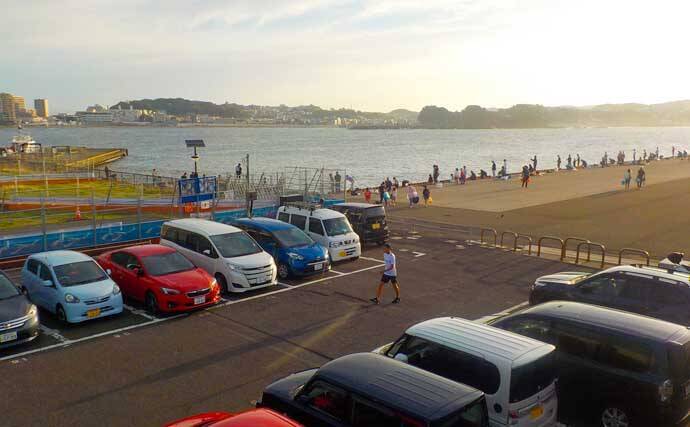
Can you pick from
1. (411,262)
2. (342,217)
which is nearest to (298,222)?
(342,217)

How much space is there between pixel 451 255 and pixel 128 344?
11906 mm

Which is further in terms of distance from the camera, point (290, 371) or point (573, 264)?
point (573, 264)

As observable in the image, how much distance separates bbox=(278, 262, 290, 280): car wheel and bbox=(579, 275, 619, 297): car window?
26.0ft

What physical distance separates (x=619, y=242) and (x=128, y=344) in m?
18.8

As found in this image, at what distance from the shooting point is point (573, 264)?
18391 mm

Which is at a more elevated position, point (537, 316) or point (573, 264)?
point (537, 316)

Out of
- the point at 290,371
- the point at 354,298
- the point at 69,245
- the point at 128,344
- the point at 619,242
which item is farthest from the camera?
the point at 619,242

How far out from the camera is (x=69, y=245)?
17891 millimetres

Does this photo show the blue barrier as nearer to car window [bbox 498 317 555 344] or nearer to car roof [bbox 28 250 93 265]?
car roof [bbox 28 250 93 265]

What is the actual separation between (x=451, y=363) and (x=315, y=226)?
1166 centimetres

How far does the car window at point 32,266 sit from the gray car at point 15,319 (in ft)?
5.45

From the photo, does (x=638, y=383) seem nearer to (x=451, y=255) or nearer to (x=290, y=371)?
(x=290, y=371)

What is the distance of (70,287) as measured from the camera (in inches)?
476

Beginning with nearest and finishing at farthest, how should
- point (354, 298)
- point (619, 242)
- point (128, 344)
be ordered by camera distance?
1. point (128, 344)
2. point (354, 298)
3. point (619, 242)
